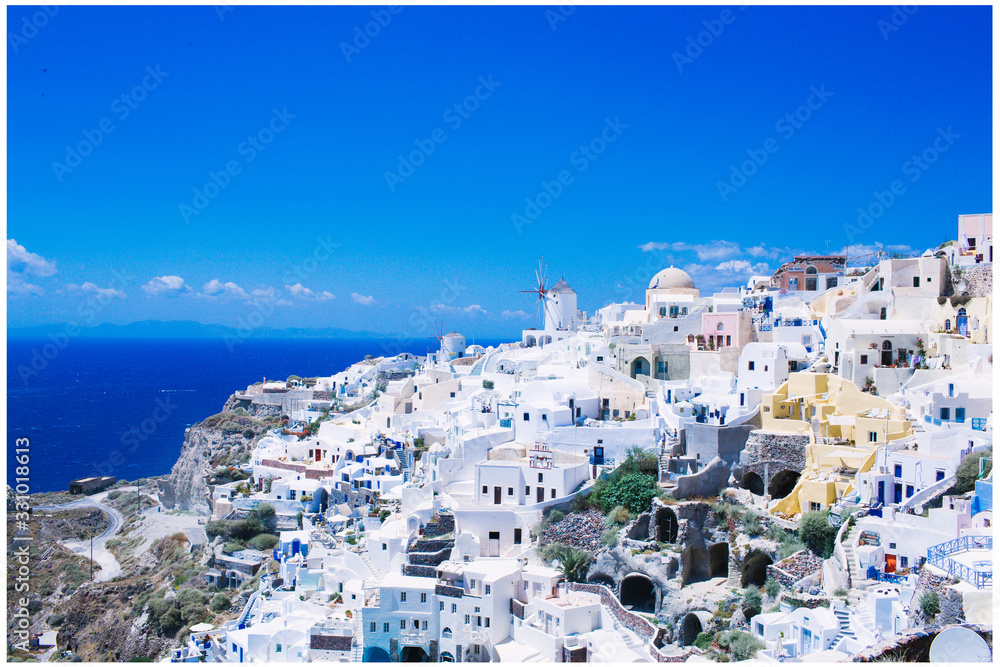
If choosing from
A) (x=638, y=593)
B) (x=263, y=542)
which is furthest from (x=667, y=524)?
(x=263, y=542)

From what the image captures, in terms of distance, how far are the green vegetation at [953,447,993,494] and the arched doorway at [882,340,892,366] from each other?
22.0 ft

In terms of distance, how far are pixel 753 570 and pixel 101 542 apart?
2918 cm

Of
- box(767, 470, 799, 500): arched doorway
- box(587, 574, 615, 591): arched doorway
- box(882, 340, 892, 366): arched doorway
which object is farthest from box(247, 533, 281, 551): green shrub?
box(882, 340, 892, 366): arched doorway

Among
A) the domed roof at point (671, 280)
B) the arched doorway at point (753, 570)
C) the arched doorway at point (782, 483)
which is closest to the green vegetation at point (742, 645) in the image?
the arched doorway at point (753, 570)

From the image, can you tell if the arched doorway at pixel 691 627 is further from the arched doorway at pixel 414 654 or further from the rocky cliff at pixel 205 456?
the rocky cliff at pixel 205 456

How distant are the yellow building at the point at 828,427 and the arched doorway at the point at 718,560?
5.48 feet

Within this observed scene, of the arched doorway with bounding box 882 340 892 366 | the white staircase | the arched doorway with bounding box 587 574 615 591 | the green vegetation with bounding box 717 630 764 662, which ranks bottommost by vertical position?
the white staircase

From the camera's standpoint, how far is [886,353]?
2191cm

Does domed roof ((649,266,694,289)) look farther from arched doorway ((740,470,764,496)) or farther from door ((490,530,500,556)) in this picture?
door ((490,530,500,556))

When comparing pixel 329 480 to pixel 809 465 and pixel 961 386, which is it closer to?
pixel 809 465

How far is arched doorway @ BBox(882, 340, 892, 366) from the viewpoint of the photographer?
2185cm

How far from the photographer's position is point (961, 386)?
60.5 feet

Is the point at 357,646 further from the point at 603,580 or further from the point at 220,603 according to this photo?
the point at 220,603

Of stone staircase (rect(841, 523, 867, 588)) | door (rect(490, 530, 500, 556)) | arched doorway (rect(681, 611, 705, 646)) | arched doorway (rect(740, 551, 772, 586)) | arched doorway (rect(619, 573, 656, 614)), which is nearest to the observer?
stone staircase (rect(841, 523, 867, 588))
